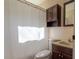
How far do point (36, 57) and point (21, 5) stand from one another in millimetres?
766

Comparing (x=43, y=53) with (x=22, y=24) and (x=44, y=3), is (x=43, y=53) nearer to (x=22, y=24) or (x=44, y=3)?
(x=22, y=24)

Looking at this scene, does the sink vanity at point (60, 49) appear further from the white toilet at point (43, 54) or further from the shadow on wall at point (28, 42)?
the shadow on wall at point (28, 42)

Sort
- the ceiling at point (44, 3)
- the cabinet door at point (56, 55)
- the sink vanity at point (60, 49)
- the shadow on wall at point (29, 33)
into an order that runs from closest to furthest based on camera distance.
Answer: the shadow on wall at point (29, 33), the ceiling at point (44, 3), the sink vanity at point (60, 49), the cabinet door at point (56, 55)

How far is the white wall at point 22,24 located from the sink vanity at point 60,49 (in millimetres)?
268

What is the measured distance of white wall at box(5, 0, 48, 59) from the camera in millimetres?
1089

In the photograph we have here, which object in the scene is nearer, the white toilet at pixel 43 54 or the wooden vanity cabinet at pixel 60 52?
the white toilet at pixel 43 54

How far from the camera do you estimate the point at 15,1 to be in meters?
1.14

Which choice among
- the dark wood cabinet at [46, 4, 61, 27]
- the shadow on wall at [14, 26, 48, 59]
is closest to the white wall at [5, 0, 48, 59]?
the shadow on wall at [14, 26, 48, 59]

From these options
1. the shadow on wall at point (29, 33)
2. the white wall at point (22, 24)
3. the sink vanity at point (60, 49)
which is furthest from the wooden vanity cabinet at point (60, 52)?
the shadow on wall at point (29, 33)

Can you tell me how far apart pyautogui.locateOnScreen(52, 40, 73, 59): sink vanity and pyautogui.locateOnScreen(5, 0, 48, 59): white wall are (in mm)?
268

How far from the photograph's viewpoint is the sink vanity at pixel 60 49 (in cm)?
151

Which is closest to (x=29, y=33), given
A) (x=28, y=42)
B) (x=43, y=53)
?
(x=28, y=42)

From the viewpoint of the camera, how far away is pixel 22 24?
1.23 metres
